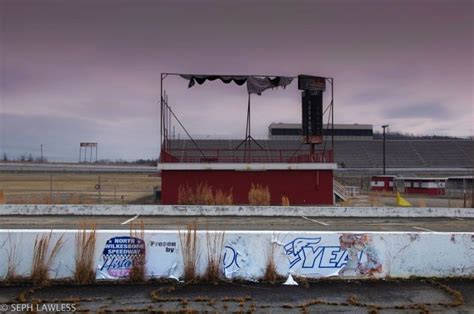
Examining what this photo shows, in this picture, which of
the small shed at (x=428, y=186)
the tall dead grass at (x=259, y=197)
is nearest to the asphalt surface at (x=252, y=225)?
the tall dead grass at (x=259, y=197)

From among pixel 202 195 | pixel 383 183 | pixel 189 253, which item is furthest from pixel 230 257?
pixel 383 183

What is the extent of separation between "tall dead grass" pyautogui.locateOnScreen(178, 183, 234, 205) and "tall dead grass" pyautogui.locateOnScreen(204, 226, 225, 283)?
2112 cm

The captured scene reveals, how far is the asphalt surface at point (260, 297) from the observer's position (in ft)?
21.1

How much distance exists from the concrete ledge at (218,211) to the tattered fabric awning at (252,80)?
41.1 feet

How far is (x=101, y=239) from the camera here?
7.96 meters

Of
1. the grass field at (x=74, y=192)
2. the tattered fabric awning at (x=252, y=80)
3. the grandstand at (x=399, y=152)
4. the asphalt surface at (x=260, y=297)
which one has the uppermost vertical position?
the tattered fabric awning at (x=252, y=80)

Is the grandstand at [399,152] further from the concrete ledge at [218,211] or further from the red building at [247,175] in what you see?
the concrete ledge at [218,211]

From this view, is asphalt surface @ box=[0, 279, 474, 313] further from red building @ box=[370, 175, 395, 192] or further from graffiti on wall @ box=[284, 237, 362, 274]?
red building @ box=[370, 175, 395, 192]

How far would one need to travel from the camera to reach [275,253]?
26.6ft

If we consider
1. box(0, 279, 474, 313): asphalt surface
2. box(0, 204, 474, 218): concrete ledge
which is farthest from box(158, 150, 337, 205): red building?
box(0, 279, 474, 313): asphalt surface

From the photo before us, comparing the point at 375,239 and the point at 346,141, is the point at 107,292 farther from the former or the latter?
the point at 346,141

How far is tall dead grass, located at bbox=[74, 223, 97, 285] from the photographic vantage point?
772cm

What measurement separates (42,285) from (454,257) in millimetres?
7188

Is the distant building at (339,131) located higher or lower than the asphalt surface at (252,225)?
higher
